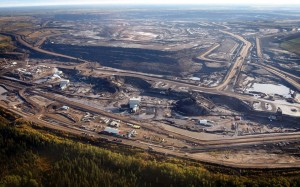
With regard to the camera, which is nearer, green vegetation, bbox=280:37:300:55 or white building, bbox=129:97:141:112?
white building, bbox=129:97:141:112

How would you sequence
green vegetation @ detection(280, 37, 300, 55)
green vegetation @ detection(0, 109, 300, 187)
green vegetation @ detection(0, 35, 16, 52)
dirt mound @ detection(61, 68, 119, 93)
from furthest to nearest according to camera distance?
green vegetation @ detection(0, 35, 16, 52) → green vegetation @ detection(280, 37, 300, 55) → dirt mound @ detection(61, 68, 119, 93) → green vegetation @ detection(0, 109, 300, 187)

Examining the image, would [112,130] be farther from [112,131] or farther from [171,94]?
[171,94]

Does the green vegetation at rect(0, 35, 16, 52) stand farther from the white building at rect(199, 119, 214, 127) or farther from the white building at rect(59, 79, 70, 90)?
the white building at rect(199, 119, 214, 127)

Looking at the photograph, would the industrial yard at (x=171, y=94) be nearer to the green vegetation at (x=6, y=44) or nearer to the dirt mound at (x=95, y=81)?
the dirt mound at (x=95, y=81)

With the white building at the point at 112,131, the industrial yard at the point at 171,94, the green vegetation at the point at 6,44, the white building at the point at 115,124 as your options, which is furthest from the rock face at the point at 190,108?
the green vegetation at the point at 6,44

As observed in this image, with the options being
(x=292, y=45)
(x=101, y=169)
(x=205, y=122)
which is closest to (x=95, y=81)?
(x=205, y=122)

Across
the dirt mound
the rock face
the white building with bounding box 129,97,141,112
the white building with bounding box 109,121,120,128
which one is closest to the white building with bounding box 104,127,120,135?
the white building with bounding box 109,121,120,128
